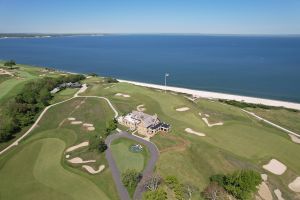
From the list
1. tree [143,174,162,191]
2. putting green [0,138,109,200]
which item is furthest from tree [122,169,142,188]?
putting green [0,138,109,200]

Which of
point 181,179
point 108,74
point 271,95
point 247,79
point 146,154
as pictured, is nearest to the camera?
point 181,179

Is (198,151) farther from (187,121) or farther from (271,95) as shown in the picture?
(271,95)

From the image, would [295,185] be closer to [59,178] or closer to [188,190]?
[188,190]

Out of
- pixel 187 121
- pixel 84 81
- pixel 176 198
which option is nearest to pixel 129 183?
pixel 176 198

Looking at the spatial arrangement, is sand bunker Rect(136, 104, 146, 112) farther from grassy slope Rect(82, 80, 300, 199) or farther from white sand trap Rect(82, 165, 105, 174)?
white sand trap Rect(82, 165, 105, 174)

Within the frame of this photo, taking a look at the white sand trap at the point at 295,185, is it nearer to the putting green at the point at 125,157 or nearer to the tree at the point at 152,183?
the tree at the point at 152,183
